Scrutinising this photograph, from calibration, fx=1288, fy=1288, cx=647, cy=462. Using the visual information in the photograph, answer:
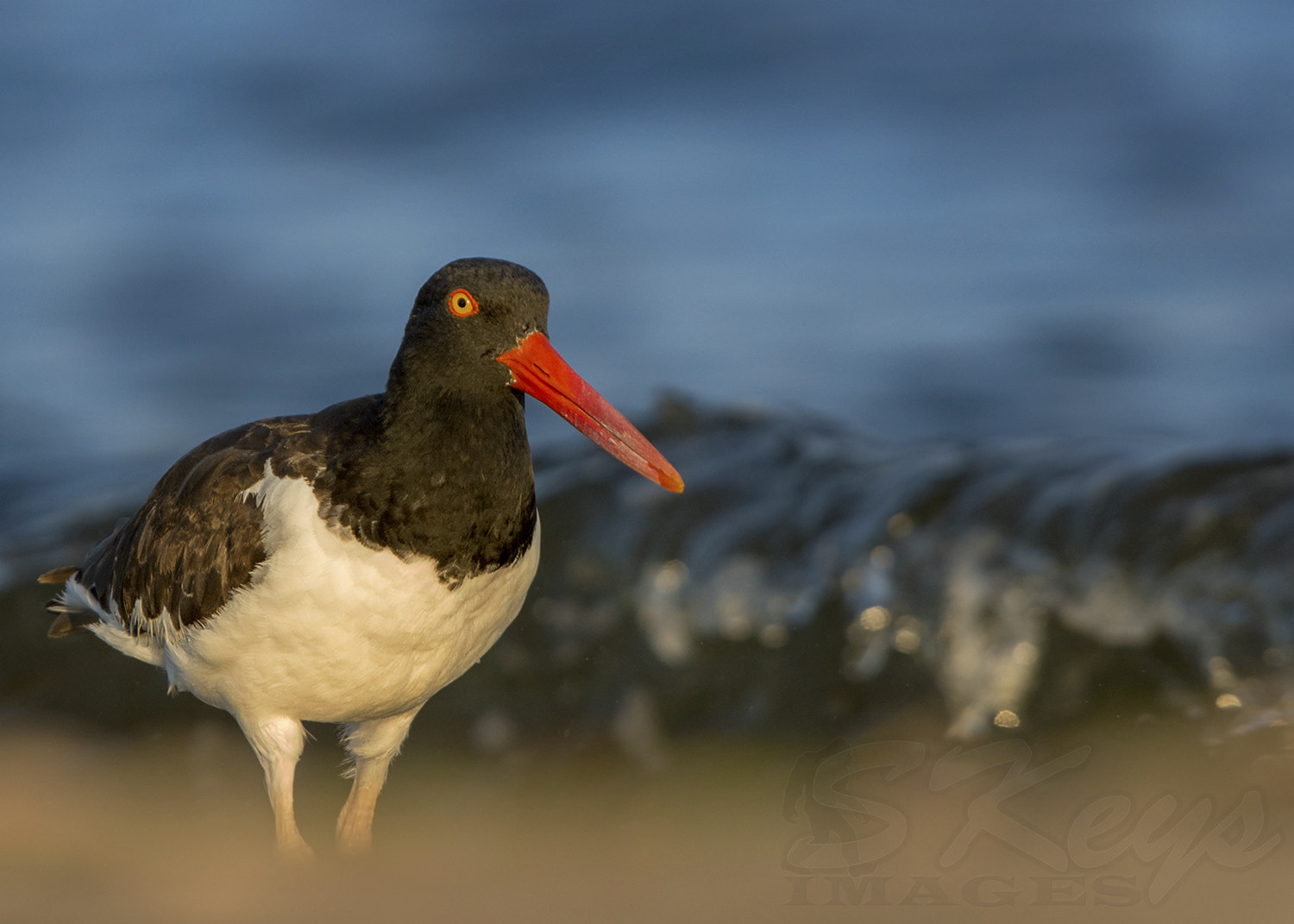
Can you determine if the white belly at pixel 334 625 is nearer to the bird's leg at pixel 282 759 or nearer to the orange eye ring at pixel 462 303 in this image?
the bird's leg at pixel 282 759

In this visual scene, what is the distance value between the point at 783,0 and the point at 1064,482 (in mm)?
11050

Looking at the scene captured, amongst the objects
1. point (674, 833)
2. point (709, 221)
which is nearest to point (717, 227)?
point (709, 221)

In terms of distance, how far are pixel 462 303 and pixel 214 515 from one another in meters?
1.05

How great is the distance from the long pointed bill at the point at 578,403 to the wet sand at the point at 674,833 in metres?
1.25

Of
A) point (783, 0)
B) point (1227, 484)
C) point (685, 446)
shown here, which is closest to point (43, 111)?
point (783, 0)

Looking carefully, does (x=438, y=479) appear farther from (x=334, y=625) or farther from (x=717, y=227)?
(x=717, y=227)

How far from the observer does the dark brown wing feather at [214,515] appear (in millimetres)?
3717

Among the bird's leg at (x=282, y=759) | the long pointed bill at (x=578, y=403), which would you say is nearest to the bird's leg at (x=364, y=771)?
the bird's leg at (x=282, y=759)

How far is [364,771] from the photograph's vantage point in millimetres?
4430

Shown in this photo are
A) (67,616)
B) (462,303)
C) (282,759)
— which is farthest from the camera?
Result: (67,616)

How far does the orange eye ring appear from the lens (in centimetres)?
351

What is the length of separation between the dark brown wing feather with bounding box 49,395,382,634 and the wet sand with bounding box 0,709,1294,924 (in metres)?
0.89

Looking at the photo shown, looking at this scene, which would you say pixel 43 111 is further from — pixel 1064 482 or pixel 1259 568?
pixel 1259 568

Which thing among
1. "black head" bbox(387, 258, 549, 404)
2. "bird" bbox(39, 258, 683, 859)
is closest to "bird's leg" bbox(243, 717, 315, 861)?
"bird" bbox(39, 258, 683, 859)
